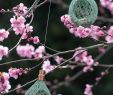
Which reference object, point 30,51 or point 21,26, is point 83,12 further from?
point 30,51

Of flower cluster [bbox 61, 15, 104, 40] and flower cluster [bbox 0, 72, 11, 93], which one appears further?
flower cluster [bbox 61, 15, 104, 40]

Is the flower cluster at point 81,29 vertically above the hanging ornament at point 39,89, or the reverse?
the flower cluster at point 81,29

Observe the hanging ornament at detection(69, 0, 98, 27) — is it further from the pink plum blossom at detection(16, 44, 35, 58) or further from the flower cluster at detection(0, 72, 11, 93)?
the pink plum blossom at detection(16, 44, 35, 58)

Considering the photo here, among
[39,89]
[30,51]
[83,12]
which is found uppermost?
[83,12]

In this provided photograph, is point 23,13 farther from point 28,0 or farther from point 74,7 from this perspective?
point 28,0

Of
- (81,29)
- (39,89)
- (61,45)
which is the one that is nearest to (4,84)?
(39,89)

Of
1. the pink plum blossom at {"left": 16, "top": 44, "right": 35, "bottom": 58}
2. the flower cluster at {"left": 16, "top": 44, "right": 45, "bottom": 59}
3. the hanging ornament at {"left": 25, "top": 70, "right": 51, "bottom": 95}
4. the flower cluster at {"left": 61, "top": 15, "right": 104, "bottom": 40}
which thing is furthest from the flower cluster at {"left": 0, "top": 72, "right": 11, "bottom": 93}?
the pink plum blossom at {"left": 16, "top": 44, "right": 35, "bottom": 58}

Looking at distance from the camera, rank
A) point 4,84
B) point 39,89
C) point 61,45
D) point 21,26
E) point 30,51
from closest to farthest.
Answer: point 39,89 < point 4,84 < point 21,26 < point 30,51 < point 61,45

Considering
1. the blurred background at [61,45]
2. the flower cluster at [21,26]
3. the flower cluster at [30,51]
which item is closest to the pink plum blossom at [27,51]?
the flower cluster at [30,51]

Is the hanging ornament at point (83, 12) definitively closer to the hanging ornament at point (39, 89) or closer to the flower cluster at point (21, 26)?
the flower cluster at point (21, 26)
